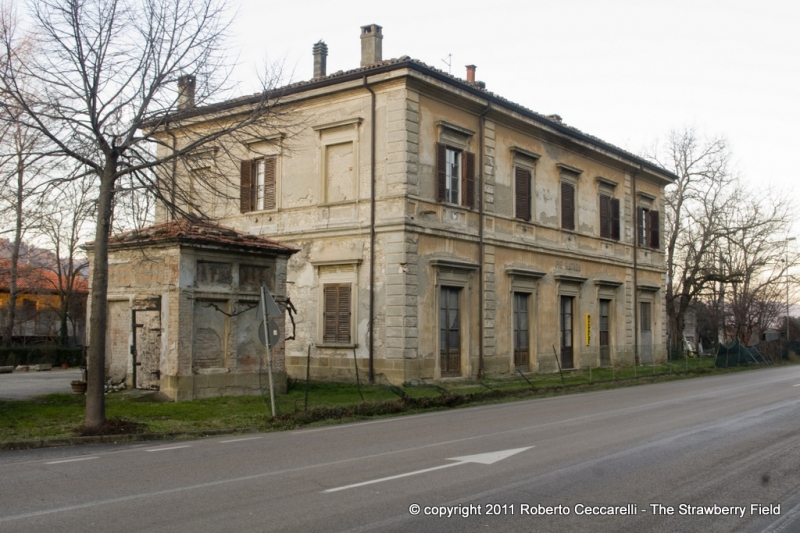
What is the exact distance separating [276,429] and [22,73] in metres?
7.80

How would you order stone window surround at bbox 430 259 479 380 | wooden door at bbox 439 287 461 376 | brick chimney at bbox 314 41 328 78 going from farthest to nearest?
brick chimney at bbox 314 41 328 78
wooden door at bbox 439 287 461 376
stone window surround at bbox 430 259 479 380

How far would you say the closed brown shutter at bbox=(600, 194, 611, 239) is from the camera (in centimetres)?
3397

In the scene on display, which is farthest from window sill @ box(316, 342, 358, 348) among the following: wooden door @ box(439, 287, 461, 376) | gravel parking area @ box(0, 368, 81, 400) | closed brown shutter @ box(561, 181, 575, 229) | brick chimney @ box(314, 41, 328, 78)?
closed brown shutter @ box(561, 181, 575, 229)

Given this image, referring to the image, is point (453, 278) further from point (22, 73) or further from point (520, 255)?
point (22, 73)

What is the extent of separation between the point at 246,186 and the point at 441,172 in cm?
673

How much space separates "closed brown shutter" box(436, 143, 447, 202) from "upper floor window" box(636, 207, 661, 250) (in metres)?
15.9

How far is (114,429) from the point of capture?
13.2 m

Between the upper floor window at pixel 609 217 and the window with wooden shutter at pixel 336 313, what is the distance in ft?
47.1

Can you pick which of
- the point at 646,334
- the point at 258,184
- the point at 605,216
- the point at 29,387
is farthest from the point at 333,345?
the point at 646,334

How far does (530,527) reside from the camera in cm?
688

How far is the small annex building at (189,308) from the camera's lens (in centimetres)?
1795

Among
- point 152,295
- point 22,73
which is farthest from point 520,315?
point 22,73

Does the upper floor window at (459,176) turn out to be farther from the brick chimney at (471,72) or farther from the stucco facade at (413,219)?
the brick chimney at (471,72)

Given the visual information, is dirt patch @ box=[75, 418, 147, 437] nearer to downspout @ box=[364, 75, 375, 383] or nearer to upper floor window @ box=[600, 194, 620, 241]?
downspout @ box=[364, 75, 375, 383]
